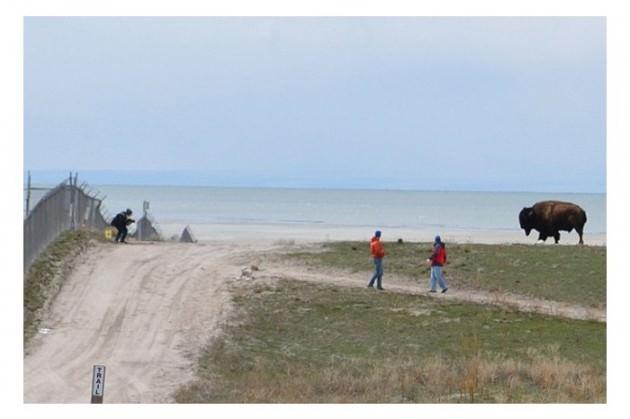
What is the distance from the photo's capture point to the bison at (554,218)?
4622cm

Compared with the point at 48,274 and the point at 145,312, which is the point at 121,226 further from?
the point at 145,312

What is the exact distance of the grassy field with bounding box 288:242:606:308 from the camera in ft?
105

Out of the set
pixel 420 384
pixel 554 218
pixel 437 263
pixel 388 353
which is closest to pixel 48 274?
pixel 388 353

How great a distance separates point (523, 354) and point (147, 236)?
2368 centimetres

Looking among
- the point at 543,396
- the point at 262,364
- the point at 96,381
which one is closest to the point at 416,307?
the point at 262,364

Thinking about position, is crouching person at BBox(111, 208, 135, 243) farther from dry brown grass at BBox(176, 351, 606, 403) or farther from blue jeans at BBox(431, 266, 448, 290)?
dry brown grass at BBox(176, 351, 606, 403)

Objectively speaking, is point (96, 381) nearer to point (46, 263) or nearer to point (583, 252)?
point (46, 263)

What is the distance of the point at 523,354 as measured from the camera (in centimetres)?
2544

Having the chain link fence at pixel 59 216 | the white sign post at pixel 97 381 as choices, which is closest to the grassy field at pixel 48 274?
the chain link fence at pixel 59 216

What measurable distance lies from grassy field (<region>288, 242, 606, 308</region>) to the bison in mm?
7831

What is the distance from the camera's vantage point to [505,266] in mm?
34375

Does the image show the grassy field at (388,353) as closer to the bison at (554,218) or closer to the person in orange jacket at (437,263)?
the person in orange jacket at (437,263)

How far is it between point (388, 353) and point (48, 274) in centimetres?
993

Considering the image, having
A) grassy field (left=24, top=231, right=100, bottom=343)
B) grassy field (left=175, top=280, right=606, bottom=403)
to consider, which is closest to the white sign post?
grassy field (left=175, top=280, right=606, bottom=403)
